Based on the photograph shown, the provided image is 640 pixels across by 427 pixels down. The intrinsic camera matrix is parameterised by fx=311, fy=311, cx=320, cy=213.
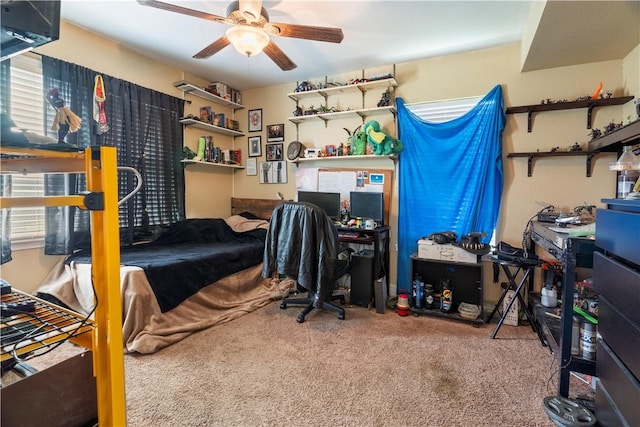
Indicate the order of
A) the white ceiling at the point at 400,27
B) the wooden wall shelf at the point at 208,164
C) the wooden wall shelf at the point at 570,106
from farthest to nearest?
1. the wooden wall shelf at the point at 208,164
2. the wooden wall shelf at the point at 570,106
3. the white ceiling at the point at 400,27

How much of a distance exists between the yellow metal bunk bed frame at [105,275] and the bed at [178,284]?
1.50 m

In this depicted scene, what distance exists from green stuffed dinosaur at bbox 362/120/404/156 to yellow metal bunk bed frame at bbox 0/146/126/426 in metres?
2.78

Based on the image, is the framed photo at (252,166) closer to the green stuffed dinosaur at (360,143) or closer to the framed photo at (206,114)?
the framed photo at (206,114)

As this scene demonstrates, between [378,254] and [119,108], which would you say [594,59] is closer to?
[378,254]

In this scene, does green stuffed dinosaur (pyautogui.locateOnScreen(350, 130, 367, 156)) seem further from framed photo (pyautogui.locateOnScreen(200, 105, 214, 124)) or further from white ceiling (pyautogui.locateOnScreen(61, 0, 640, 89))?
framed photo (pyautogui.locateOnScreen(200, 105, 214, 124))

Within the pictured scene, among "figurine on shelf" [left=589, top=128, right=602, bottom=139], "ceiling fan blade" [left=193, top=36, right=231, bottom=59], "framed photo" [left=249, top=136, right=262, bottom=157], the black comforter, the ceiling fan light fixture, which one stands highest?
"ceiling fan blade" [left=193, top=36, right=231, bottom=59]

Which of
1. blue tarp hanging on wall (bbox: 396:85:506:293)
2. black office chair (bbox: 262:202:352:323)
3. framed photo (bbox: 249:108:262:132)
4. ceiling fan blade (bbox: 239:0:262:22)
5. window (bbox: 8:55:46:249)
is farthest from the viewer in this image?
framed photo (bbox: 249:108:262:132)

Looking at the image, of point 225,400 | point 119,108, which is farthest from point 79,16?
point 225,400

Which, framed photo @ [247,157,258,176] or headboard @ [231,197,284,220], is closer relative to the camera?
headboard @ [231,197,284,220]

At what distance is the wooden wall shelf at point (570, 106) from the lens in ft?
8.25

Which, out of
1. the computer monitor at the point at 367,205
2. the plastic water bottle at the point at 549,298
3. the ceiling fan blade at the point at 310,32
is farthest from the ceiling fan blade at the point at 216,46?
the plastic water bottle at the point at 549,298

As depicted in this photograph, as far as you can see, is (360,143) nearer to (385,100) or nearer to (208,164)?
(385,100)

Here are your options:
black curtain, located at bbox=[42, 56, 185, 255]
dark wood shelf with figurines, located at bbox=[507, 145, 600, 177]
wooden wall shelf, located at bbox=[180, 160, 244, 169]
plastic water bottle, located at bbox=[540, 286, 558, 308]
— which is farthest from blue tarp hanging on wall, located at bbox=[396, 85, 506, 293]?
black curtain, located at bbox=[42, 56, 185, 255]

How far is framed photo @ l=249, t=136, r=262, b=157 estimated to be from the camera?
4191 millimetres
